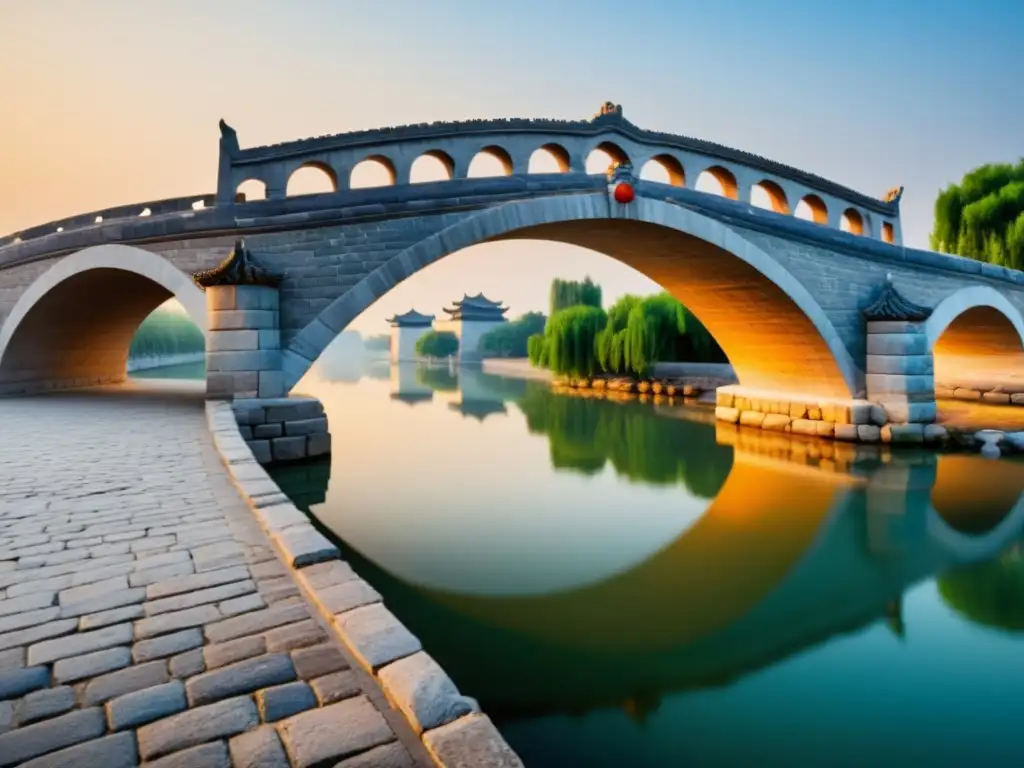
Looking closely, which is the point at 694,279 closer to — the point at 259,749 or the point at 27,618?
the point at 27,618

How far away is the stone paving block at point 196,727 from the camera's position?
1.66m

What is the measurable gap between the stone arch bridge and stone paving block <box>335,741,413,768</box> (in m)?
7.02

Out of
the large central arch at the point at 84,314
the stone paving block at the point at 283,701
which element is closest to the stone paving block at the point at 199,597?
the stone paving block at the point at 283,701

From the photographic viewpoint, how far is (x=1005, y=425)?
1125 centimetres

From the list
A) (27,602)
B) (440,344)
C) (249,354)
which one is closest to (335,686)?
(27,602)

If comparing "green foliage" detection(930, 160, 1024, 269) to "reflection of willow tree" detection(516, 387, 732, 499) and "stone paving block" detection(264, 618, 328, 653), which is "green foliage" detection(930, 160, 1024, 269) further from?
"stone paving block" detection(264, 618, 328, 653)

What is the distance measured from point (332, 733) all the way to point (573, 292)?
3625 cm

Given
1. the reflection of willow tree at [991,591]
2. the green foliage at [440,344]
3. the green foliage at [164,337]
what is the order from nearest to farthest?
the reflection of willow tree at [991,591]
the green foliage at [164,337]
the green foliage at [440,344]

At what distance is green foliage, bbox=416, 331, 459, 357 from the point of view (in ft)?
154

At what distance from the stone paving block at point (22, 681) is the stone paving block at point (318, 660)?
728 millimetres

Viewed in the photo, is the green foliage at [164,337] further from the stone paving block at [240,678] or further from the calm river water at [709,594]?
the stone paving block at [240,678]

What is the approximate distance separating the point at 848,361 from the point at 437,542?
27.9 ft

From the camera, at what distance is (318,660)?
208cm

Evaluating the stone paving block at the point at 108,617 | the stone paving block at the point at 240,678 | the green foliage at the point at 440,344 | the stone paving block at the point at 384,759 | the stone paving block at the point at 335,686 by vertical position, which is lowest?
the stone paving block at the point at 384,759
